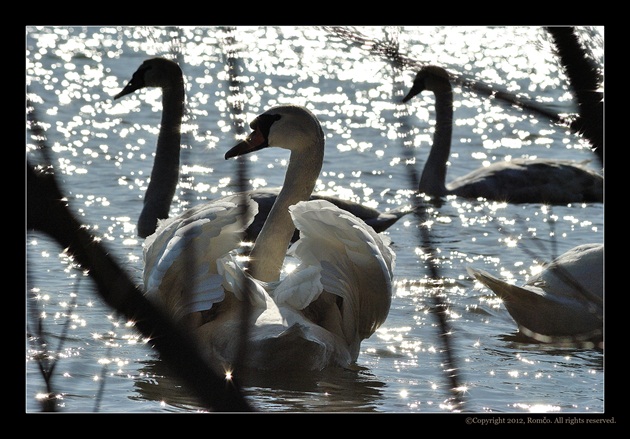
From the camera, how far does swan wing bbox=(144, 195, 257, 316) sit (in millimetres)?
4211

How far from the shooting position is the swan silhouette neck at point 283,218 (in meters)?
5.64

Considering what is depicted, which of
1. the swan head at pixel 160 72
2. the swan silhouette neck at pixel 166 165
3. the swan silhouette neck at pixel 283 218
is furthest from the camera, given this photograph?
the swan head at pixel 160 72

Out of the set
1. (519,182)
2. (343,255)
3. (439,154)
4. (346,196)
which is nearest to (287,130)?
(343,255)

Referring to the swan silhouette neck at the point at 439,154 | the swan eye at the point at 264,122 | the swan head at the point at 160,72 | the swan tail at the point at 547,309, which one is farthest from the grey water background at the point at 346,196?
the swan head at the point at 160,72

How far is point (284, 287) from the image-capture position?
4535mm

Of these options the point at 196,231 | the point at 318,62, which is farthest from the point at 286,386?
the point at 318,62

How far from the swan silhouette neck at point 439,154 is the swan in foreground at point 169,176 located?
1370 mm

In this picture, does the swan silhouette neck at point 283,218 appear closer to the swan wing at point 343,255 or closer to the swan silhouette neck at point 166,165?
the swan wing at point 343,255

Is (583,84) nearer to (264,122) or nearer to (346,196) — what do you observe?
(264,122)

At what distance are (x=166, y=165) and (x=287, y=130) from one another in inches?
112

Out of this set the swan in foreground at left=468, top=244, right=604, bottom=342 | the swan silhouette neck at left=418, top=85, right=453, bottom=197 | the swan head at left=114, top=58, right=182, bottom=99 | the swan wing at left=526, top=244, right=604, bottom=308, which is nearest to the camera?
the swan wing at left=526, top=244, right=604, bottom=308

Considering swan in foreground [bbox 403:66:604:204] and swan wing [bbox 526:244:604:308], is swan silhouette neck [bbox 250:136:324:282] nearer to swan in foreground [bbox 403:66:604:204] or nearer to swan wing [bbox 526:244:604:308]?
swan wing [bbox 526:244:604:308]

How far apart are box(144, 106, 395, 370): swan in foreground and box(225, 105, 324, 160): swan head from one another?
1.19 meters

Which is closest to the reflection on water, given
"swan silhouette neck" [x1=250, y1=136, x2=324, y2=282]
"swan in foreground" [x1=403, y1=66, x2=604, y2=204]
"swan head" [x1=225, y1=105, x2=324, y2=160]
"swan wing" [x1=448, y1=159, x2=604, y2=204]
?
"swan silhouette neck" [x1=250, y1=136, x2=324, y2=282]
